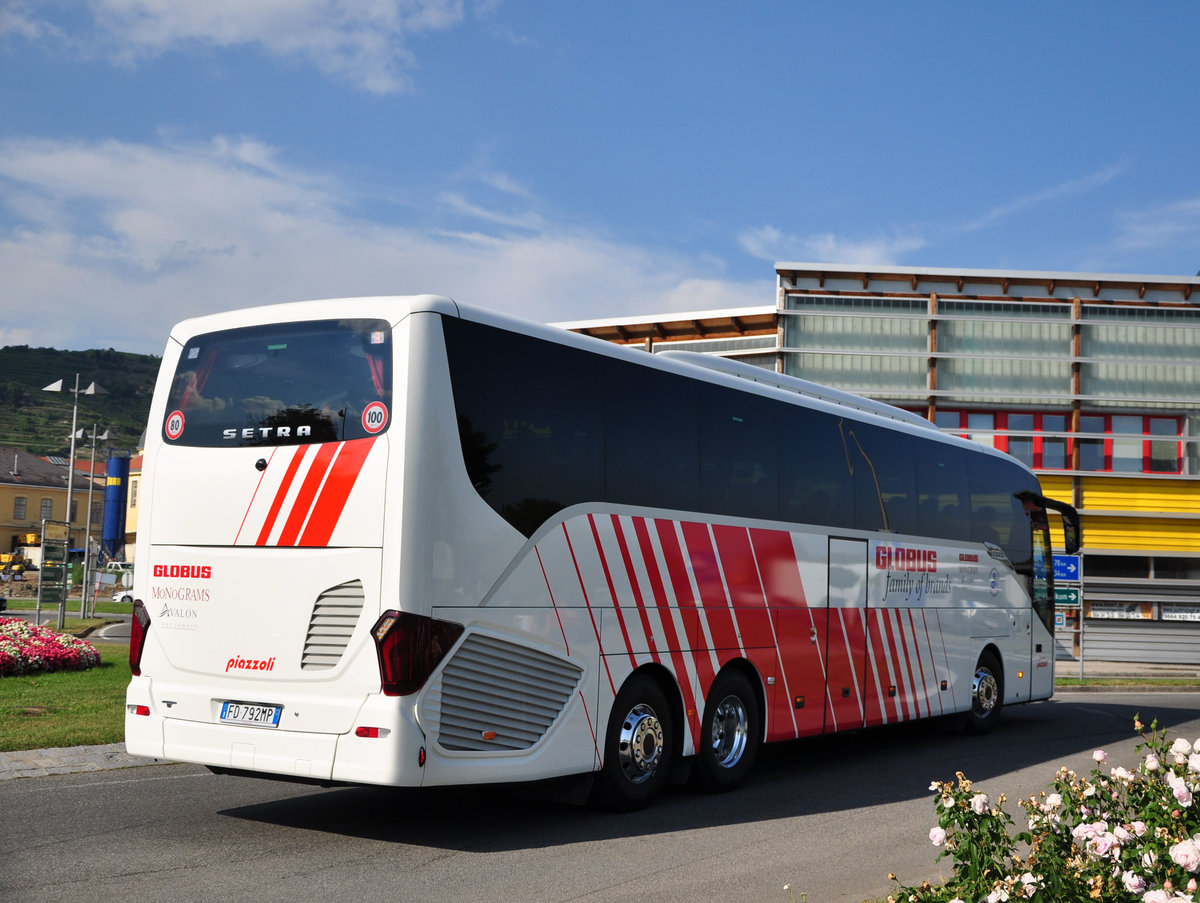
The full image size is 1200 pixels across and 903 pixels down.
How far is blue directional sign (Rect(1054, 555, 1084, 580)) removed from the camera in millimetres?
25000

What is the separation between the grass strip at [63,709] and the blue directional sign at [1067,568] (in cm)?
1788

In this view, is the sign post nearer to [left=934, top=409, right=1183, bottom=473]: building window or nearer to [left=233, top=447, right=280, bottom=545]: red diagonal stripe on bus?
[left=233, top=447, right=280, bottom=545]: red diagonal stripe on bus

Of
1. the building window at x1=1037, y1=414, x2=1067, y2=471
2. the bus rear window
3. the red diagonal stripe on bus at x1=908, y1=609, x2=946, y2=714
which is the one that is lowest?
the red diagonal stripe on bus at x1=908, y1=609, x2=946, y2=714

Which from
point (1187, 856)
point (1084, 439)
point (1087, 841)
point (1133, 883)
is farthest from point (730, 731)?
point (1084, 439)

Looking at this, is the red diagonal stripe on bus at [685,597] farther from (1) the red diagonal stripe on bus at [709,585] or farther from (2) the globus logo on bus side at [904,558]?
(2) the globus logo on bus side at [904,558]

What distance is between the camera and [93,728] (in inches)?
481

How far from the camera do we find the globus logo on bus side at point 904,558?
13250 mm

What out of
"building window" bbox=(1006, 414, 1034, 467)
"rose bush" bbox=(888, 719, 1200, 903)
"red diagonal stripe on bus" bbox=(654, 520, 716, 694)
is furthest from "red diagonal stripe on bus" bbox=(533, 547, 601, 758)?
"building window" bbox=(1006, 414, 1034, 467)

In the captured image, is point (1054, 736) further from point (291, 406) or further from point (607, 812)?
point (291, 406)

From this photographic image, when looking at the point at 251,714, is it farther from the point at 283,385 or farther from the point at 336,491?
the point at 283,385

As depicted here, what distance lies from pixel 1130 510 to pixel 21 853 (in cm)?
3452

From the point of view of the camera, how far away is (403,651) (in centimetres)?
750

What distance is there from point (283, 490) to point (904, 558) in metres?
7.94

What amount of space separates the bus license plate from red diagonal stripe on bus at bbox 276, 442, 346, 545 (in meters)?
1.06
